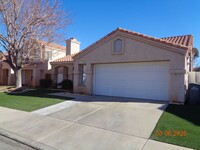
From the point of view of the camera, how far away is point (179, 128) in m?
5.88

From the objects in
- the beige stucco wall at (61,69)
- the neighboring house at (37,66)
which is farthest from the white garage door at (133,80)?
the neighboring house at (37,66)

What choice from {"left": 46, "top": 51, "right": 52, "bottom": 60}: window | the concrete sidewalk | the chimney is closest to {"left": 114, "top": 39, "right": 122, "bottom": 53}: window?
the concrete sidewalk

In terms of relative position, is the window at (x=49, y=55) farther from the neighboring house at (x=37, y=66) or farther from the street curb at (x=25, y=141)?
the street curb at (x=25, y=141)

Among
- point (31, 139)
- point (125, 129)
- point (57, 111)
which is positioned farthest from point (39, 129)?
point (125, 129)

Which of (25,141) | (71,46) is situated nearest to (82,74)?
(25,141)

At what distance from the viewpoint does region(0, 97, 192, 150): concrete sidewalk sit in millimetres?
4969

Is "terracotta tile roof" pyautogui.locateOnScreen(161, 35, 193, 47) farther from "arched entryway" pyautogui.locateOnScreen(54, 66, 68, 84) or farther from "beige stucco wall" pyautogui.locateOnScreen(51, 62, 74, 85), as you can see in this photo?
"arched entryway" pyautogui.locateOnScreen(54, 66, 68, 84)

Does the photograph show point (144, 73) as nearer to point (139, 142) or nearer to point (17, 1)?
point (139, 142)

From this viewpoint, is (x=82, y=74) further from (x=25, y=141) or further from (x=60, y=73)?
(x=25, y=141)

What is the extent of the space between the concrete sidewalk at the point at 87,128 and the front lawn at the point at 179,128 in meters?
0.27

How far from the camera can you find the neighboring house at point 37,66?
1916 centimetres

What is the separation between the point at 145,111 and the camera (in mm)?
8172

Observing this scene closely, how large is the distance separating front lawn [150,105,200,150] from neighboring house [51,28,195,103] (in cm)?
264

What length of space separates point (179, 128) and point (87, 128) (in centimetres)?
307
